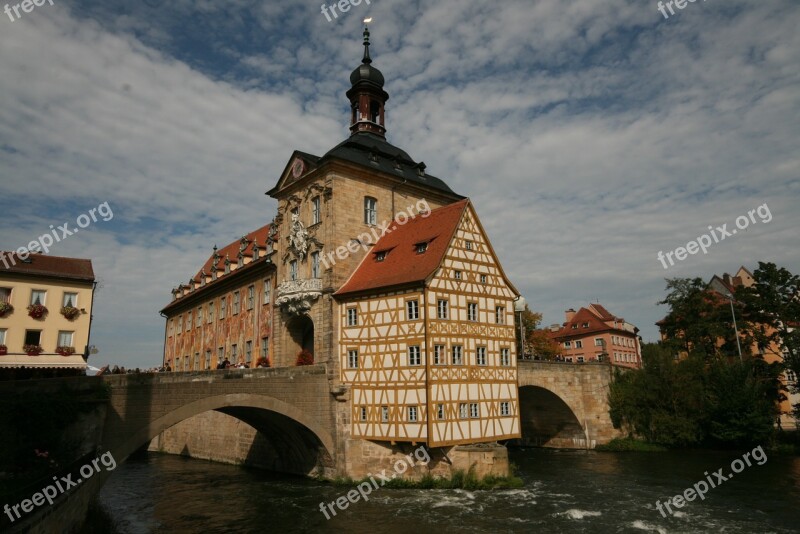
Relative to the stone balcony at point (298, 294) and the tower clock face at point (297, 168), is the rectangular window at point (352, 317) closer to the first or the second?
the stone balcony at point (298, 294)

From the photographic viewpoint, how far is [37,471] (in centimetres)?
1434

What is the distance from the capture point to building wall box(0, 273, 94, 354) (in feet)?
81.5

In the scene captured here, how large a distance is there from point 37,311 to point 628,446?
32.6m

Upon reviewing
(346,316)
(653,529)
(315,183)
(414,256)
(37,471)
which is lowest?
(653,529)

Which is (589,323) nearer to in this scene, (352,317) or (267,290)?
(267,290)

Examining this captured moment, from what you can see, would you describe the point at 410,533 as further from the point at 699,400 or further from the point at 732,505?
the point at 699,400

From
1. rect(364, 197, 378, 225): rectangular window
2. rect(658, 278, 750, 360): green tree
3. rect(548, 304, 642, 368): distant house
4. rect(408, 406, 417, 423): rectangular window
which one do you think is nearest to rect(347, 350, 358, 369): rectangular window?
rect(408, 406, 417, 423): rectangular window

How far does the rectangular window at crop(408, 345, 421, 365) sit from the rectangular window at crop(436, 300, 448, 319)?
165cm

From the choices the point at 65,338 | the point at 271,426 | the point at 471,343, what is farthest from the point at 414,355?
the point at 65,338

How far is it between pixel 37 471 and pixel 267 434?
555 inches

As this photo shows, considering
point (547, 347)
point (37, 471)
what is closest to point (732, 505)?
point (37, 471)

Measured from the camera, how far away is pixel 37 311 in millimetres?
25266

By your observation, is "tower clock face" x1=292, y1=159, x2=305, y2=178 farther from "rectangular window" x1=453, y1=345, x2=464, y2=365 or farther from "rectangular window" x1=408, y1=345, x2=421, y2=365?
"rectangular window" x1=453, y1=345, x2=464, y2=365

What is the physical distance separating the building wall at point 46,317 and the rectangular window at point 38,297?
0.08 meters
